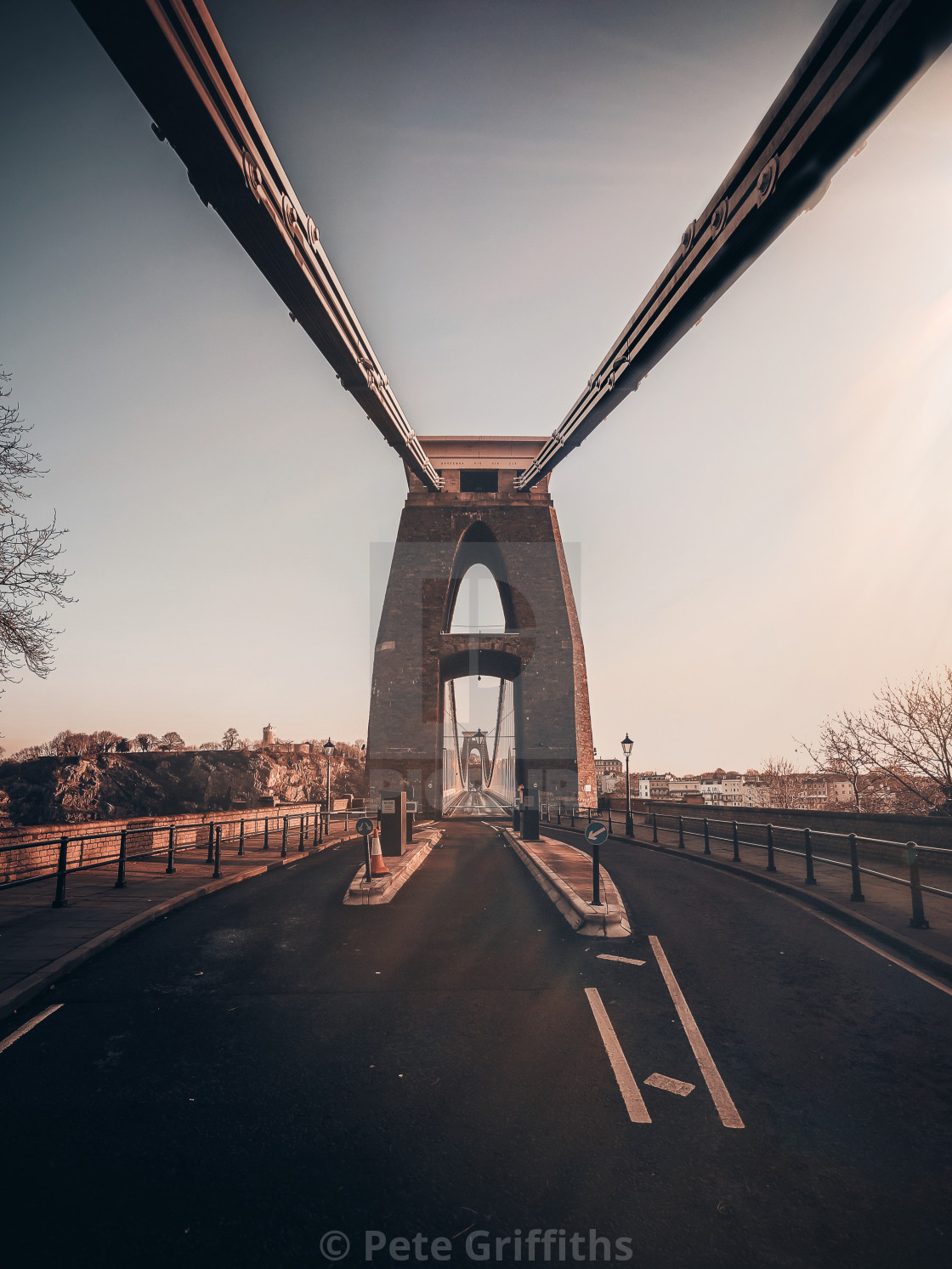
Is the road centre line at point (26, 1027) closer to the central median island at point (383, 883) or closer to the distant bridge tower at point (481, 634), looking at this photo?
the central median island at point (383, 883)

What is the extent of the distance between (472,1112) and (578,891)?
20.5 feet

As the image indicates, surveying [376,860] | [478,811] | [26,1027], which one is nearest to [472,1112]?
[26,1027]

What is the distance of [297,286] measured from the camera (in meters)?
17.5

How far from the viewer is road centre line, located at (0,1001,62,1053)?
175 inches

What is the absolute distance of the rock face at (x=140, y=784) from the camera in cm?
6650

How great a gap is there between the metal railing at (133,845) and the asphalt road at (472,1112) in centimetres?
261

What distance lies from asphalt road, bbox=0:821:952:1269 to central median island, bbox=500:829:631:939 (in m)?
0.74

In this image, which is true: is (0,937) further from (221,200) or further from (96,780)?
(96,780)

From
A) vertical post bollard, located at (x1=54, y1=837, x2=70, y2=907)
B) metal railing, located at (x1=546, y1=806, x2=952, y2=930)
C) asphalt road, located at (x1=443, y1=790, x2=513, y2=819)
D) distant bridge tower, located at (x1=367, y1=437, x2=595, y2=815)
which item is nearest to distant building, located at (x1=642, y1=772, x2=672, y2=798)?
asphalt road, located at (x1=443, y1=790, x2=513, y2=819)

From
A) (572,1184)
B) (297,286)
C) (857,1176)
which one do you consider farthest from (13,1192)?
(297,286)

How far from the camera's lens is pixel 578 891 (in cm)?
948

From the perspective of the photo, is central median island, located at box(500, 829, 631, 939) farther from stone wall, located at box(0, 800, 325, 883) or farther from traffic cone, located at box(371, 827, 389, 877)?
stone wall, located at box(0, 800, 325, 883)

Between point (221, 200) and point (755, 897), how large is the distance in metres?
17.8

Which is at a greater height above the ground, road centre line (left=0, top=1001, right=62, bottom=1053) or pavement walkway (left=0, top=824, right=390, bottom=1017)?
pavement walkway (left=0, top=824, right=390, bottom=1017)
